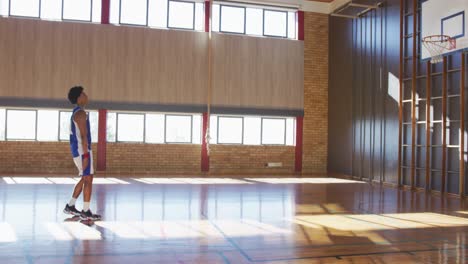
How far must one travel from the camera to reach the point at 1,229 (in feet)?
14.3

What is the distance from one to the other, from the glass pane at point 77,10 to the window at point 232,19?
11.7 ft

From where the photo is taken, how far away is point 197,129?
12055mm

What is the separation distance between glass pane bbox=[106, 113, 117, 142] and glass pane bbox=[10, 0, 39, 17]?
123 inches

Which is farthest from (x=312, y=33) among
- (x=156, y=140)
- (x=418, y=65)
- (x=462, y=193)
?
(x=462, y=193)

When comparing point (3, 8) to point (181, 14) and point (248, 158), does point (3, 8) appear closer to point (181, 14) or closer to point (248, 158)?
point (181, 14)

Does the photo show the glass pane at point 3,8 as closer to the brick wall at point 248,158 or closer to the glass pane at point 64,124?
the glass pane at point 64,124

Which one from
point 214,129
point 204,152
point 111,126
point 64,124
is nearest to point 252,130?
point 214,129

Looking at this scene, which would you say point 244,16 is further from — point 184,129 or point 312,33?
point 184,129

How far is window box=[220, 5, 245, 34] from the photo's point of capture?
12258 mm

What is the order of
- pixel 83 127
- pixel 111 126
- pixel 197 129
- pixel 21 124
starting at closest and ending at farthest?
pixel 83 127, pixel 21 124, pixel 111 126, pixel 197 129

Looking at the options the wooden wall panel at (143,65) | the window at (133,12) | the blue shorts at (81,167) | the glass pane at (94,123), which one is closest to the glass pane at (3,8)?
the wooden wall panel at (143,65)

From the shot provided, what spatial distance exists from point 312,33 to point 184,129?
472 centimetres

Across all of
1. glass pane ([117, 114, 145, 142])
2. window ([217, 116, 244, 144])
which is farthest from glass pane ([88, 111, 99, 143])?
window ([217, 116, 244, 144])

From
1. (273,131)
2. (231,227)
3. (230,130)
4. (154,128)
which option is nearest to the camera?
(231,227)
